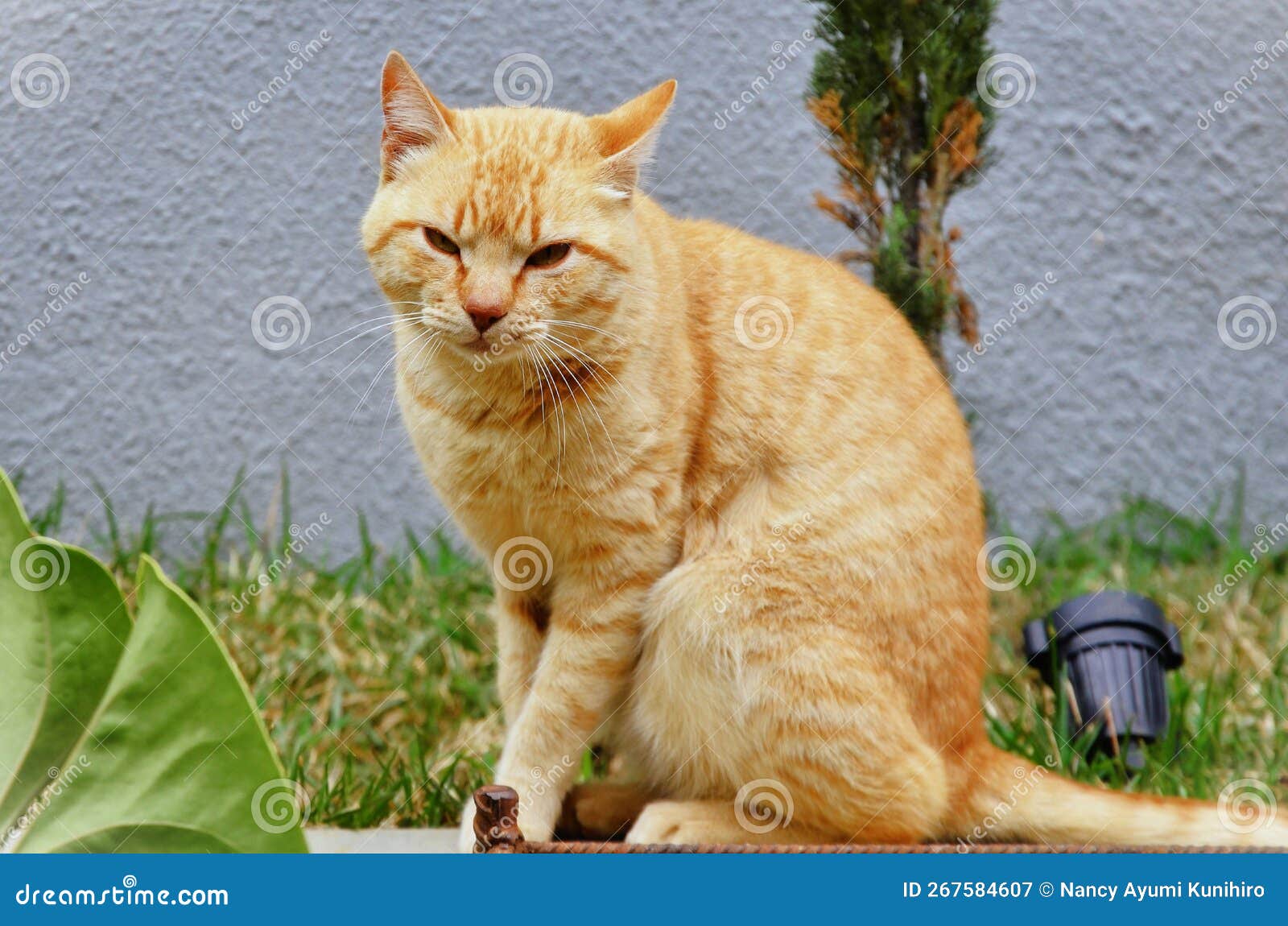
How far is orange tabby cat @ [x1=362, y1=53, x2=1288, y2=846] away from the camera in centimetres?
159

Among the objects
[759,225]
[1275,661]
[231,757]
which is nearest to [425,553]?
[759,225]

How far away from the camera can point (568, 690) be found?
68.0 inches

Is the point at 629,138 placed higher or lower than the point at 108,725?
higher

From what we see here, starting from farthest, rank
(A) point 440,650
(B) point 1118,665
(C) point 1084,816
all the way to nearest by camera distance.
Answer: (A) point 440,650, (B) point 1118,665, (C) point 1084,816

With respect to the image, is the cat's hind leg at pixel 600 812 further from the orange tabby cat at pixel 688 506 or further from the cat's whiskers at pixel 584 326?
the cat's whiskers at pixel 584 326

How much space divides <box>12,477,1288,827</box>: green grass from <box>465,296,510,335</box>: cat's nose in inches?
37.3

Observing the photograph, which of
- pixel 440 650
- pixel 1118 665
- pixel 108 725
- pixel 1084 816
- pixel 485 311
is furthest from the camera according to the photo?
pixel 440 650

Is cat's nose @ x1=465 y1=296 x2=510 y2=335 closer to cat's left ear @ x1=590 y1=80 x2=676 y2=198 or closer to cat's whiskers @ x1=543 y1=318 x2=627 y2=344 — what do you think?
cat's whiskers @ x1=543 y1=318 x2=627 y2=344

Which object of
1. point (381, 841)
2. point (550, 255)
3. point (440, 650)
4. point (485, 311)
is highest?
point (550, 255)

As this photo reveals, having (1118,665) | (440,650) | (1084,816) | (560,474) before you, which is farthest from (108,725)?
(1118,665)

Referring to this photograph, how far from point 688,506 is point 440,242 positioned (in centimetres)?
52

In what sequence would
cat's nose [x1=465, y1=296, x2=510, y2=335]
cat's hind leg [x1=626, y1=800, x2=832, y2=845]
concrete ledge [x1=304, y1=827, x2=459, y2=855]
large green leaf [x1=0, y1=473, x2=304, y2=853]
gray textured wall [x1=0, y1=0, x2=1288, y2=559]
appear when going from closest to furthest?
1. large green leaf [x1=0, y1=473, x2=304, y2=853]
2. cat's nose [x1=465, y1=296, x2=510, y2=335]
3. cat's hind leg [x1=626, y1=800, x2=832, y2=845]
4. concrete ledge [x1=304, y1=827, x2=459, y2=855]
5. gray textured wall [x1=0, y1=0, x2=1288, y2=559]

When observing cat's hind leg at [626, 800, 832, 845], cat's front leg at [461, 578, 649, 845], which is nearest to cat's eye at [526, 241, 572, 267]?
cat's front leg at [461, 578, 649, 845]

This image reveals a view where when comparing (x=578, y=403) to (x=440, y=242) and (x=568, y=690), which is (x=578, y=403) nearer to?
(x=440, y=242)
